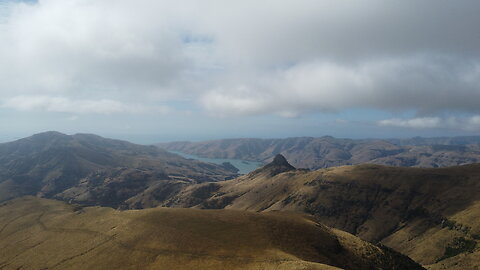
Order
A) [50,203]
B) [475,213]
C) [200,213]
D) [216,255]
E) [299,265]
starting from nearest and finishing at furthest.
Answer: [299,265], [216,255], [200,213], [50,203], [475,213]

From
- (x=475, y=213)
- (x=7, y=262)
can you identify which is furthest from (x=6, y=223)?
(x=475, y=213)

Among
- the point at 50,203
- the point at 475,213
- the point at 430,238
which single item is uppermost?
the point at 50,203

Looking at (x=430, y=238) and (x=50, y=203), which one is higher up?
(x=50, y=203)

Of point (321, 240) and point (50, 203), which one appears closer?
point (321, 240)

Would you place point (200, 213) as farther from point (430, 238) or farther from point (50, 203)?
point (430, 238)

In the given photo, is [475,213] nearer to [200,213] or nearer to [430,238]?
[430,238]

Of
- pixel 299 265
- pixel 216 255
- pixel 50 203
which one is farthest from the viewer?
pixel 50 203

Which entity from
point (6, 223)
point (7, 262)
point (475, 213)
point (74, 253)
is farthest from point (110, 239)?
point (475, 213)
